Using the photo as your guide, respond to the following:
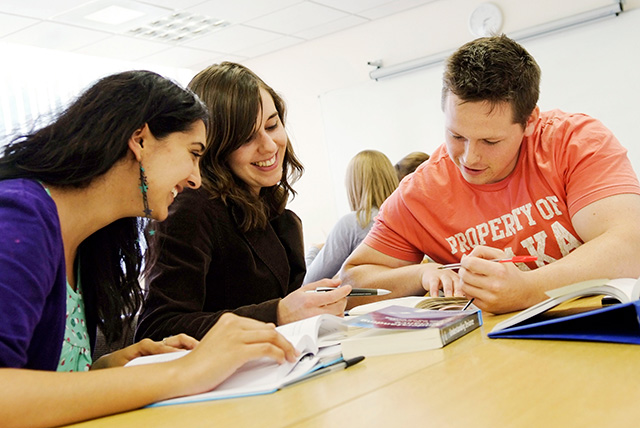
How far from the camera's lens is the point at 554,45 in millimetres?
5289

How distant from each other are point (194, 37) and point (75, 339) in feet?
16.4

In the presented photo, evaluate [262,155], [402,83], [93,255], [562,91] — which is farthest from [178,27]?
[93,255]

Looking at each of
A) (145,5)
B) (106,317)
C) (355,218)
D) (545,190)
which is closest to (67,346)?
(106,317)

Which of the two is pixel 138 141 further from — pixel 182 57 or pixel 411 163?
pixel 182 57

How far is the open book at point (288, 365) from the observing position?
3.22 ft

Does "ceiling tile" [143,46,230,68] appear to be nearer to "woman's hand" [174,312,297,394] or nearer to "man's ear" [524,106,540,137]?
"man's ear" [524,106,540,137]

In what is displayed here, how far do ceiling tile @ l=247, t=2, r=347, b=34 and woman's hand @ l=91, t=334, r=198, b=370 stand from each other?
14.8 ft

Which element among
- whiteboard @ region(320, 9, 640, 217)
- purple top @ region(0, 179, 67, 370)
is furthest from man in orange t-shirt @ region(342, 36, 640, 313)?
whiteboard @ region(320, 9, 640, 217)

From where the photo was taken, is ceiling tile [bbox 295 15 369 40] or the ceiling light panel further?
ceiling tile [bbox 295 15 369 40]

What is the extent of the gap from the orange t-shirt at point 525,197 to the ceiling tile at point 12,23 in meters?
3.92

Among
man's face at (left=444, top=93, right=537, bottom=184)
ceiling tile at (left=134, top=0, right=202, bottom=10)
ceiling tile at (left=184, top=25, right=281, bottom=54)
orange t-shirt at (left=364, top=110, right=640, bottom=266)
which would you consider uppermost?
ceiling tile at (left=134, top=0, right=202, bottom=10)

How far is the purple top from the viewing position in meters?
0.95

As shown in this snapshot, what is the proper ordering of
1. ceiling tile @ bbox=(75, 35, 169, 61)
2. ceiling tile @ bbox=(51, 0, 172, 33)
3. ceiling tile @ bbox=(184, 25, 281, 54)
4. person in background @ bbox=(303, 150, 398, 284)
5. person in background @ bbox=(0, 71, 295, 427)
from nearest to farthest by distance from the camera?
person in background @ bbox=(0, 71, 295, 427) < person in background @ bbox=(303, 150, 398, 284) < ceiling tile @ bbox=(51, 0, 172, 33) < ceiling tile @ bbox=(75, 35, 169, 61) < ceiling tile @ bbox=(184, 25, 281, 54)

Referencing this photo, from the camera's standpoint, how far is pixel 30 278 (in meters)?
0.98
